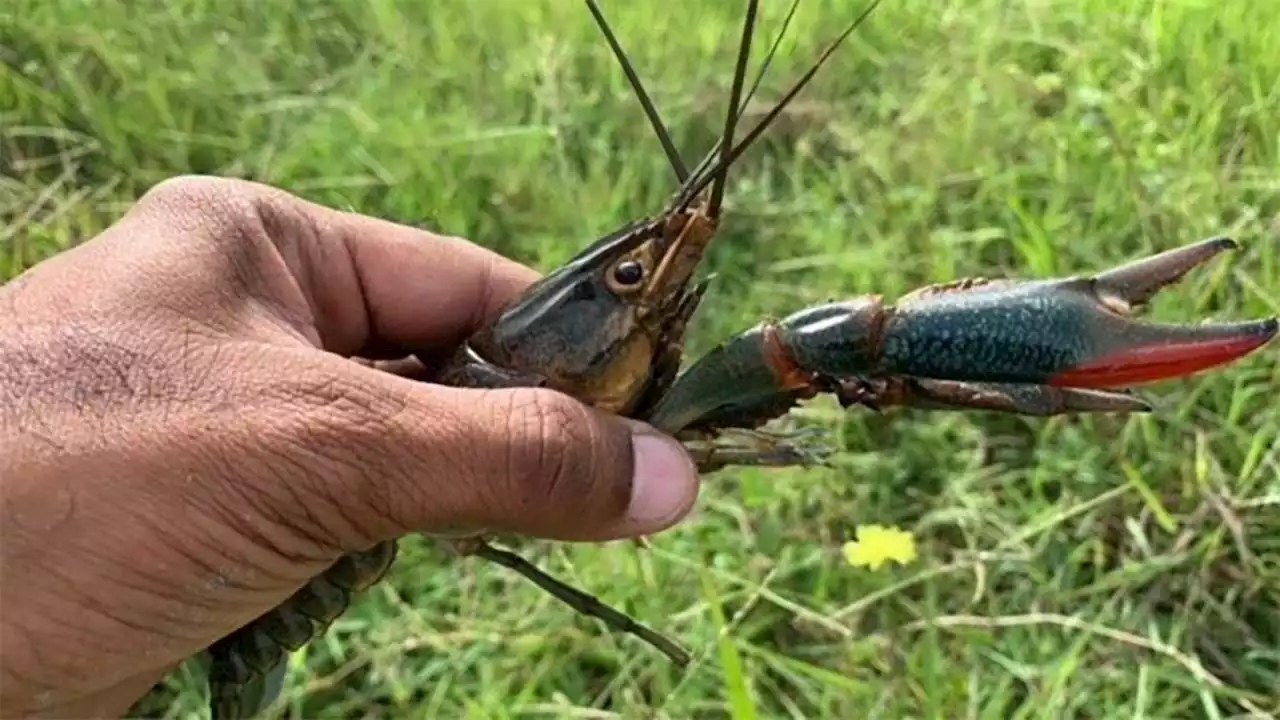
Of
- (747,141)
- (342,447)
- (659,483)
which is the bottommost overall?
(659,483)

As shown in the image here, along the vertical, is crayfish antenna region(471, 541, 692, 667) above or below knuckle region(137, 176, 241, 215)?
below

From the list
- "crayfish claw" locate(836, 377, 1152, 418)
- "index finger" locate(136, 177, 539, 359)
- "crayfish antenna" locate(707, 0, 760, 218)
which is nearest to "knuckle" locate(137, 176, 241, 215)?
"index finger" locate(136, 177, 539, 359)

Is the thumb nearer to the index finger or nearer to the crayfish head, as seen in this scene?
the crayfish head

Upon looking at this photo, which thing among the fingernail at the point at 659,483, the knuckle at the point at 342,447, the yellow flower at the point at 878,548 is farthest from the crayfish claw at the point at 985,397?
the yellow flower at the point at 878,548

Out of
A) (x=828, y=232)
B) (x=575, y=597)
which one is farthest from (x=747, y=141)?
(x=828, y=232)

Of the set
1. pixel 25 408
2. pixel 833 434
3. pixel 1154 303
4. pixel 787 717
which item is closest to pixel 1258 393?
pixel 1154 303

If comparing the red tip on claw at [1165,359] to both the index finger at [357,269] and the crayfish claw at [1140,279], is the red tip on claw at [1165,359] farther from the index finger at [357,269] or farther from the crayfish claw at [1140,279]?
the index finger at [357,269]

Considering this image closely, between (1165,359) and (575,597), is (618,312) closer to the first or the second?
(575,597)
